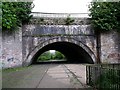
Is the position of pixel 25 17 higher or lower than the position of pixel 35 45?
higher

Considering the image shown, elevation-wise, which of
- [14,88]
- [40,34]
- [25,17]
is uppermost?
[25,17]

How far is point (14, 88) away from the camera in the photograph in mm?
9141

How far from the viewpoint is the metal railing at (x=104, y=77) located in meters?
7.23

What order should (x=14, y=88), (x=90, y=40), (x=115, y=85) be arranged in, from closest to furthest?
1. (x=115, y=85)
2. (x=14, y=88)
3. (x=90, y=40)

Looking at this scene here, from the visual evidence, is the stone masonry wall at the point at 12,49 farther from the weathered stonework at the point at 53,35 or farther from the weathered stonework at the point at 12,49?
the weathered stonework at the point at 53,35

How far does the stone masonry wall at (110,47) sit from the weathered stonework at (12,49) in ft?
24.2

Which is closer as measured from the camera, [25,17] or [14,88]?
[14,88]

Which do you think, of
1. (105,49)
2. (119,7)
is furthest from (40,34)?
(119,7)

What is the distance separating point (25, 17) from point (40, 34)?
2.10m

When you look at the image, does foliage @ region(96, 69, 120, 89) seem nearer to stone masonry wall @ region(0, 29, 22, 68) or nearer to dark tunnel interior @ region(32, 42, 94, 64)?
stone masonry wall @ region(0, 29, 22, 68)

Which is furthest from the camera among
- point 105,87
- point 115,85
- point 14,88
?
point 14,88

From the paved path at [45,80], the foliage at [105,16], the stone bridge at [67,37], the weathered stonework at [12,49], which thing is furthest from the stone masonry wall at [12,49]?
the foliage at [105,16]

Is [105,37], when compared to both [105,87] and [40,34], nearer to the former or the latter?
[40,34]

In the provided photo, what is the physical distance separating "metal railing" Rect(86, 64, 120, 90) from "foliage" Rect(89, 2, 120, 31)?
1271 centimetres
